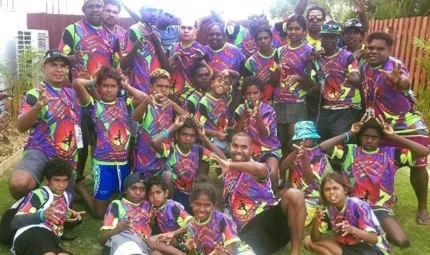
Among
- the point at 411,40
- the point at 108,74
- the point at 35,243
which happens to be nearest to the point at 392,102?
the point at 108,74

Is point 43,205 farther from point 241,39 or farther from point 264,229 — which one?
point 241,39

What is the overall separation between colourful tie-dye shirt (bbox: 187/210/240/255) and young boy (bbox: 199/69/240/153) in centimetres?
166

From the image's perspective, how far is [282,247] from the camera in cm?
469

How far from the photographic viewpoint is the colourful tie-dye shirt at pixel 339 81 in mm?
5766

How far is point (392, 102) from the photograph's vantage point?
538cm

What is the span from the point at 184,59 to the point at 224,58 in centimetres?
51

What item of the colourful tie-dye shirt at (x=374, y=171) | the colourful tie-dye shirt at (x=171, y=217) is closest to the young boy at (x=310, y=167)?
the colourful tie-dye shirt at (x=374, y=171)

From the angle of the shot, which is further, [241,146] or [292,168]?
[292,168]

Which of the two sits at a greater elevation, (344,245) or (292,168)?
(292,168)

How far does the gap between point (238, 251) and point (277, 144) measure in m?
1.93

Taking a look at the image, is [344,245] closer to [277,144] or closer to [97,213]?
[277,144]

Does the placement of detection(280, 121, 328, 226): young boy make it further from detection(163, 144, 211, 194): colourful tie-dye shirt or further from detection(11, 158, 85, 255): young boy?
detection(11, 158, 85, 255): young boy

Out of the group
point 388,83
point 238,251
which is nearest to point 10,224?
point 238,251

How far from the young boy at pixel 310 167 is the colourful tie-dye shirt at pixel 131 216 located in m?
1.64
